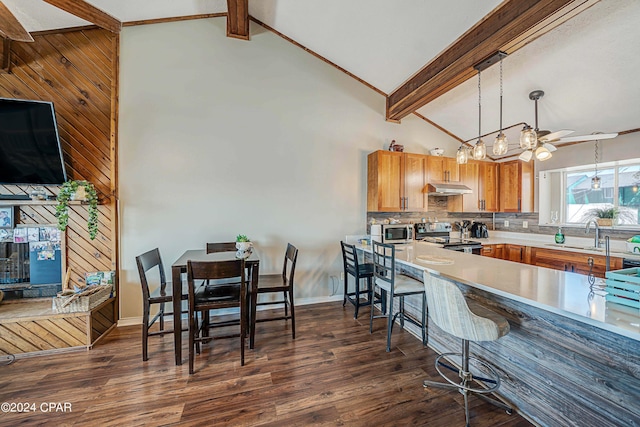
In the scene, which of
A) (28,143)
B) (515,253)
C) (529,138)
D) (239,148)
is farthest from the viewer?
(515,253)

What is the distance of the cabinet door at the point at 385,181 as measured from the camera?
12.2 feet

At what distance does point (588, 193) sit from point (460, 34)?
3302 millimetres

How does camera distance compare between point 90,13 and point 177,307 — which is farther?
point 90,13

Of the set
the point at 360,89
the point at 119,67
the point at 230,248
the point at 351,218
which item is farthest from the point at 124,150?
the point at 360,89

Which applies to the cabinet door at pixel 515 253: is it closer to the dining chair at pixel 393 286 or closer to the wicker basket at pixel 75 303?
the dining chair at pixel 393 286

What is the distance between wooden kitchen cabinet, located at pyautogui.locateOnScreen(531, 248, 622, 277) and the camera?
9.84 feet

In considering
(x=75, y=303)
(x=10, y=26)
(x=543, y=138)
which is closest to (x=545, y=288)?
(x=543, y=138)

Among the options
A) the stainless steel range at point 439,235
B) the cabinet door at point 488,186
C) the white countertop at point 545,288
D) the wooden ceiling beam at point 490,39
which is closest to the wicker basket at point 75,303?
the white countertop at point 545,288

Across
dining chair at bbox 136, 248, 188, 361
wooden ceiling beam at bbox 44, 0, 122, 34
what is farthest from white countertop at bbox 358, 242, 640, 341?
wooden ceiling beam at bbox 44, 0, 122, 34

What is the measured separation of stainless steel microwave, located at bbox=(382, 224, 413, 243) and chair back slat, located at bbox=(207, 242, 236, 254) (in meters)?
2.17

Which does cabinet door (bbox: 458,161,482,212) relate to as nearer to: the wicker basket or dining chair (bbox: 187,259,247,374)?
dining chair (bbox: 187,259,247,374)

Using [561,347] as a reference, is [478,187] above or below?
above

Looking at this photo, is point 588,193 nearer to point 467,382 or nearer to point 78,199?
point 467,382

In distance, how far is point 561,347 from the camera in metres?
→ 1.52
